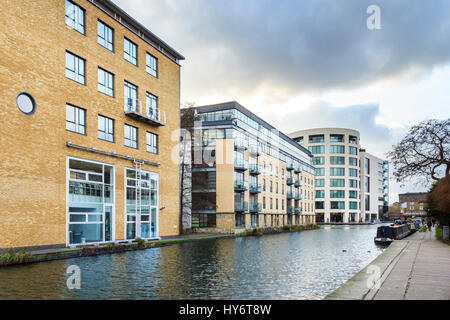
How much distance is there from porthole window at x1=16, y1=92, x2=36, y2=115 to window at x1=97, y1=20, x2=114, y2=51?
22.5 feet

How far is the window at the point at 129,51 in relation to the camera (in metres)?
26.3

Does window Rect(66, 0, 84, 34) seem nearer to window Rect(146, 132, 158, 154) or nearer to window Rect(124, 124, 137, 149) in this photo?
window Rect(124, 124, 137, 149)

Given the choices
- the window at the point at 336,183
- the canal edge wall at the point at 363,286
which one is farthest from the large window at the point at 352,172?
the canal edge wall at the point at 363,286

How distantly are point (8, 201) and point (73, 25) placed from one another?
10543 mm

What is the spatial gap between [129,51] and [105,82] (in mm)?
3849

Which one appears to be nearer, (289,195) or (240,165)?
(240,165)

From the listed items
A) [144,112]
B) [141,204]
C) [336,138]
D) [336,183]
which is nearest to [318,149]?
[336,138]

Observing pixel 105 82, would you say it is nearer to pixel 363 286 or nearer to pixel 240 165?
pixel 363 286

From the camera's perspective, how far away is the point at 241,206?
4300 centimetres

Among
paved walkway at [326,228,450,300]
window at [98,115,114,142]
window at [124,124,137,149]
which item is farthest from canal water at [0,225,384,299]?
window at [124,124,137,149]

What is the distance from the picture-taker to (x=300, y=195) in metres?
69.5

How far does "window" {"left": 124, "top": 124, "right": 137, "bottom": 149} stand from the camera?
84.7ft

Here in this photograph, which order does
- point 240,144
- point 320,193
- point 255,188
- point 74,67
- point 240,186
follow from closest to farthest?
point 74,67 < point 240,186 < point 240,144 < point 255,188 < point 320,193
